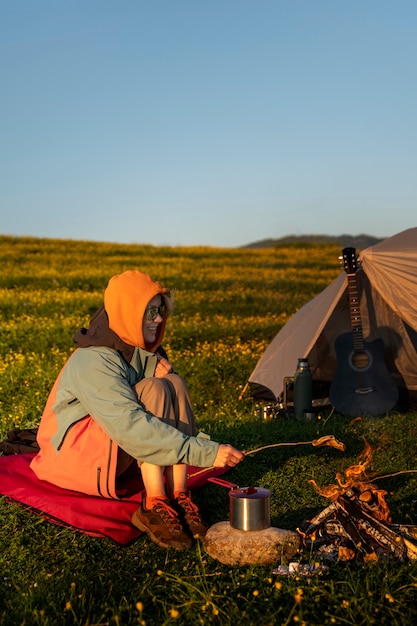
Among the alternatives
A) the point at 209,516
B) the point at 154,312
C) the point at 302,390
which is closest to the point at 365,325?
the point at 302,390

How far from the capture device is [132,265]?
90.3 ft

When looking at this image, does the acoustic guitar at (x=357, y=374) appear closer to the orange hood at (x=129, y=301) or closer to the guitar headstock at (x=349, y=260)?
the guitar headstock at (x=349, y=260)

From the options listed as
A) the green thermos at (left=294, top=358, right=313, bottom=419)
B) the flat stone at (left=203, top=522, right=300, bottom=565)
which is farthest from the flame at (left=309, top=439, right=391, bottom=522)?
the green thermos at (left=294, top=358, right=313, bottom=419)

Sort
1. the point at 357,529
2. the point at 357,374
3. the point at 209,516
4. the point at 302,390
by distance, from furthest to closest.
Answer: the point at 357,374 → the point at 302,390 → the point at 209,516 → the point at 357,529

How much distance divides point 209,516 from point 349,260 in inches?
164

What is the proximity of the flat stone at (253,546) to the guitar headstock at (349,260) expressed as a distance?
481cm

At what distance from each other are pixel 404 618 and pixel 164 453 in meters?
1.65

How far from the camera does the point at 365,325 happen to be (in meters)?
10.2

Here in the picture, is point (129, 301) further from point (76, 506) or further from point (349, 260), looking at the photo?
point (349, 260)

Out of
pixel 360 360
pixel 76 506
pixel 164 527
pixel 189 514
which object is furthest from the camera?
pixel 360 360

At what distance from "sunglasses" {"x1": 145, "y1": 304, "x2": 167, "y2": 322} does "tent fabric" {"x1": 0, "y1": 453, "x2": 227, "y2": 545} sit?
1040 millimetres

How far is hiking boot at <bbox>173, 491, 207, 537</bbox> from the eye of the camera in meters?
5.08

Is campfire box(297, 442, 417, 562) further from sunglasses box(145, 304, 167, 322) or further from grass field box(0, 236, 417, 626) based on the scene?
sunglasses box(145, 304, 167, 322)

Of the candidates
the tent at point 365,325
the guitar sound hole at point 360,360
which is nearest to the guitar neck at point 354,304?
the tent at point 365,325
